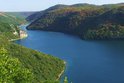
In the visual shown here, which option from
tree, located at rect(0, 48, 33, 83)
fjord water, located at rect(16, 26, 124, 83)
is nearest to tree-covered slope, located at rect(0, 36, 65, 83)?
fjord water, located at rect(16, 26, 124, 83)

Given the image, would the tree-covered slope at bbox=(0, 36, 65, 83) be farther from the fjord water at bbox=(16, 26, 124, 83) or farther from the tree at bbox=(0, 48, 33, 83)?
the tree at bbox=(0, 48, 33, 83)

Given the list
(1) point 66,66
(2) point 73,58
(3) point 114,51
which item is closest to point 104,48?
(3) point 114,51

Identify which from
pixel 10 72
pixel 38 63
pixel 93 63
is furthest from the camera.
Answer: pixel 93 63

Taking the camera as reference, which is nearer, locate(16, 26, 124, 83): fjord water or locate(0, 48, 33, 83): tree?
locate(0, 48, 33, 83): tree

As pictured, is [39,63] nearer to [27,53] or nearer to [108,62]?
[27,53]

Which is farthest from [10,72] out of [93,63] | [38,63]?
[93,63]

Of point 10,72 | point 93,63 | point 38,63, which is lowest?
point 93,63

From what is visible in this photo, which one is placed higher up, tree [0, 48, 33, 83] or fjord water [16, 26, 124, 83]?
tree [0, 48, 33, 83]

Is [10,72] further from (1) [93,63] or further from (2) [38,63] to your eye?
(1) [93,63]
